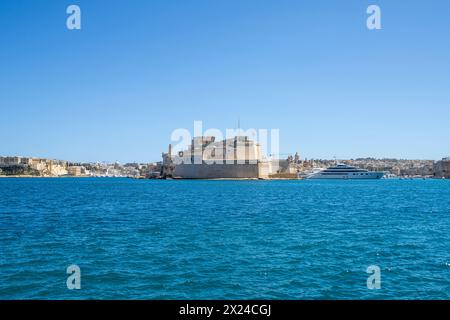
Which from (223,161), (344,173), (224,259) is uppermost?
(223,161)

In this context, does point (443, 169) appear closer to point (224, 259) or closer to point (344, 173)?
point (344, 173)

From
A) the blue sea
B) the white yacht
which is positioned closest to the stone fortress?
the white yacht

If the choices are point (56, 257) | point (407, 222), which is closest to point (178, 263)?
point (56, 257)

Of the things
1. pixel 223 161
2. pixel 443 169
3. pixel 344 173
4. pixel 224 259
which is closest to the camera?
pixel 224 259

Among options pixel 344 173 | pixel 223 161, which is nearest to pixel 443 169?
pixel 344 173

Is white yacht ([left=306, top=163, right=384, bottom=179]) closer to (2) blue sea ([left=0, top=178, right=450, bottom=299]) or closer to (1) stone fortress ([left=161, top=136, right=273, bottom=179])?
(1) stone fortress ([left=161, top=136, right=273, bottom=179])

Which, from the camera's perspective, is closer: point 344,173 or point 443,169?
point 344,173

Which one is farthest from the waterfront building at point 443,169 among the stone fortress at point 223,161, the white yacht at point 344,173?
the stone fortress at point 223,161

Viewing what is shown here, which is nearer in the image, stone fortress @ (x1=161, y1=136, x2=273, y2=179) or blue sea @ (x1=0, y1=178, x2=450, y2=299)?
blue sea @ (x1=0, y1=178, x2=450, y2=299)

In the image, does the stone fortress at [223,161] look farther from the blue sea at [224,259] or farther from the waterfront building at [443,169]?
the blue sea at [224,259]

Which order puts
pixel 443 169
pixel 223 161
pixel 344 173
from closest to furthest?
pixel 223 161 → pixel 344 173 → pixel 443 169

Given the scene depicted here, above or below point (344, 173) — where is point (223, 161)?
above

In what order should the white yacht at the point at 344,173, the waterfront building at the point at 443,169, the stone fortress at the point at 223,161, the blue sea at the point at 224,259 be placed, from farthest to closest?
the waterfront building at the point at 443,169 < the white yacht at the point at 344,173 < the stone fortress at the point at 223,161 < the blue sea at the point at 224,259
